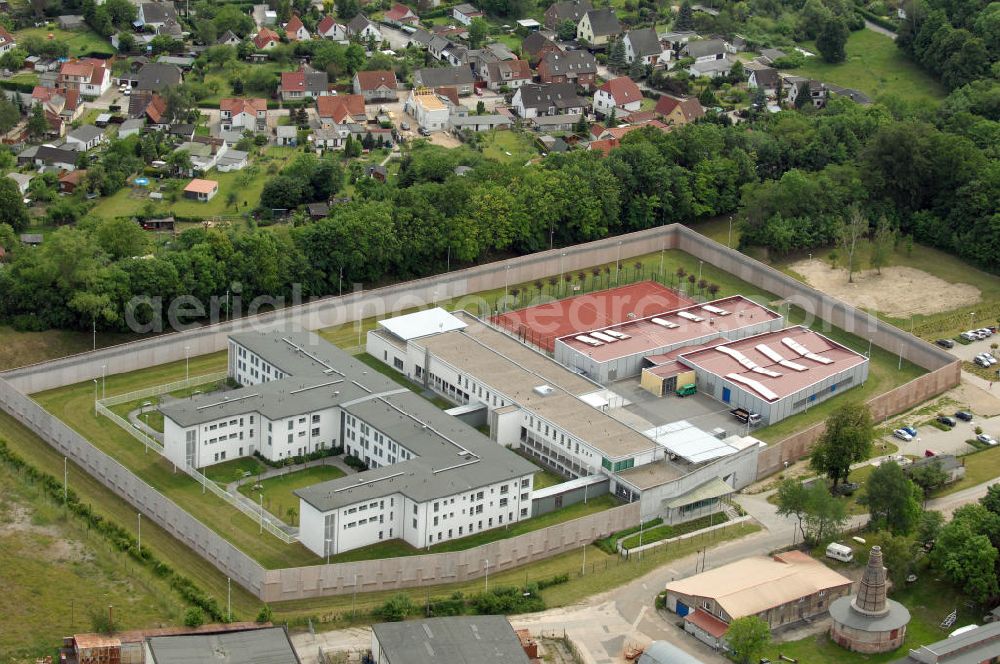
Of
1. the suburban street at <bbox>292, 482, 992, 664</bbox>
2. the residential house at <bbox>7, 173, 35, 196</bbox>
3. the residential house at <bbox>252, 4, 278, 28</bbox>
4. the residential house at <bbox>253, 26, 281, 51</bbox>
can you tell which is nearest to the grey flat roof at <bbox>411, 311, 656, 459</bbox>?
the suburban street at <bbox>292, 482, 992, 664</bbox>

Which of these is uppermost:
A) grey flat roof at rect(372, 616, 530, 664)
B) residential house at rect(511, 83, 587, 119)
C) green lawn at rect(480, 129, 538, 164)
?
residential house at rect(511, 83, 587, 119)

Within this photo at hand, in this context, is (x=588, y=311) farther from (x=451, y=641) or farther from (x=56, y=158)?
(x=56, y=158)

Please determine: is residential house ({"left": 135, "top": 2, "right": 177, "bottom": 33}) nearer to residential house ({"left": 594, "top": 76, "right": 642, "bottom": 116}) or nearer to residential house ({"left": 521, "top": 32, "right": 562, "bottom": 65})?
residential house ({"left": 521, "top": 32, "right": 562, "bottom": 65})

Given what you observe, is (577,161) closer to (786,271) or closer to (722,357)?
(786,271)

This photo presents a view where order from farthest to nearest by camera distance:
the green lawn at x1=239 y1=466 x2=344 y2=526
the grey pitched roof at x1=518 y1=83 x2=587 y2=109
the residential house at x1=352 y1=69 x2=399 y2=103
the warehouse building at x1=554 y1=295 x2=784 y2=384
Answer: the residential house at x1=352 y1=69 x2=399 y2=103 → the grey pitched roof at x1=518 y1=83 x2=587 y2=109 → the warehouse building at x1=554 y1=295 x2=784 y2=384 → the green lawn at x1=239 y1=466 x2=344 y2=526

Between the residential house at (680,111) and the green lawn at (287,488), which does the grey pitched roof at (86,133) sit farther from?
the green lawn at (287,488)

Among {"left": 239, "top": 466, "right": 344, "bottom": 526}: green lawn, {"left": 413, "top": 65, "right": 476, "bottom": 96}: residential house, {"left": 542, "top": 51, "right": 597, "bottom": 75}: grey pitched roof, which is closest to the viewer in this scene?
{"left": 239, "top": 466, "right": 344, "bottom": 526}: green lawn

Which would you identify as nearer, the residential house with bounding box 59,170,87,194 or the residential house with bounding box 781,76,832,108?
the residential house with bounding box 59,170,87,194
